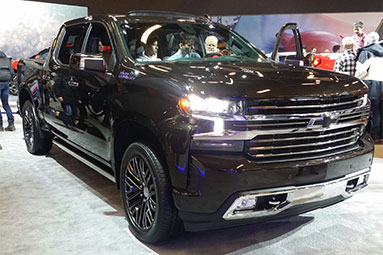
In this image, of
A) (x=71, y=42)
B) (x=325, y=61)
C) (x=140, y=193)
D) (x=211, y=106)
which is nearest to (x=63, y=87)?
(x=71, y=42)

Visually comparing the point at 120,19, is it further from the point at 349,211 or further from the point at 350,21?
the point at 350,21

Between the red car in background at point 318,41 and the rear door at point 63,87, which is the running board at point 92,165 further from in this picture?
the red car in background at point 318,41

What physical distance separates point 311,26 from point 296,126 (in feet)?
35.8

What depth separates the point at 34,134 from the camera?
5.23 m

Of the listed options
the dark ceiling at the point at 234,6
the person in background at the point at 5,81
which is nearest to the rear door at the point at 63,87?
the person in background at the point at 5,81

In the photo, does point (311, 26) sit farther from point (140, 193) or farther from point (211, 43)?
point (140, 193)

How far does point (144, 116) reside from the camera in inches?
106

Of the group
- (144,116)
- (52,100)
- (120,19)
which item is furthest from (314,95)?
(52,100)

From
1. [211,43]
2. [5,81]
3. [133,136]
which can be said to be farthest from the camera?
[5,81]

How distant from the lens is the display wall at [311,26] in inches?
472

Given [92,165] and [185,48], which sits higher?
[185,48]

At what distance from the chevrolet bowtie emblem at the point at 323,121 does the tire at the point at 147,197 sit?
0.98 m

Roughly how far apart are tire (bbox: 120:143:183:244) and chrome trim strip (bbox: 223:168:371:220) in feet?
1.38

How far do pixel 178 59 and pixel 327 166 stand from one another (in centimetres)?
150
